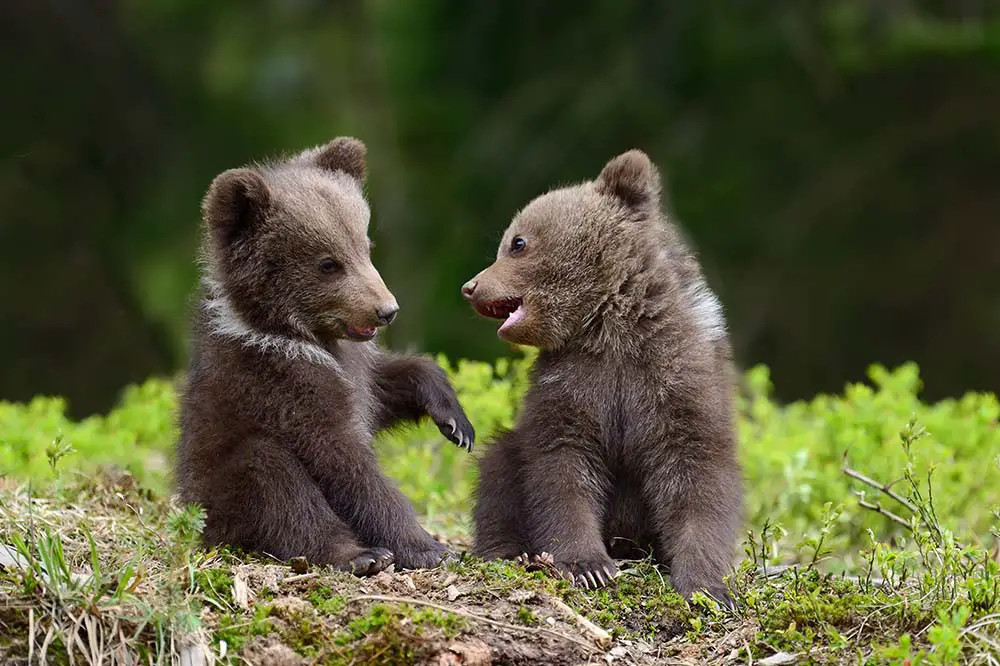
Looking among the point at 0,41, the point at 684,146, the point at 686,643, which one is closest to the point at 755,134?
the point at 684,146

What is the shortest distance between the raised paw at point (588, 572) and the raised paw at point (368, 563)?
619 millimetres

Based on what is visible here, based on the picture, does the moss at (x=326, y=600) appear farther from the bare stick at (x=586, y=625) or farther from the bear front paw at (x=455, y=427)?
the bear front paw at (x=455, y=427)

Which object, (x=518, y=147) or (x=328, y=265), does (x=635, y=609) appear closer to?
(x=328, y=265)

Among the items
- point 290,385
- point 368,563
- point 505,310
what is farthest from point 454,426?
point 368,563

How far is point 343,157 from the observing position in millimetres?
6082

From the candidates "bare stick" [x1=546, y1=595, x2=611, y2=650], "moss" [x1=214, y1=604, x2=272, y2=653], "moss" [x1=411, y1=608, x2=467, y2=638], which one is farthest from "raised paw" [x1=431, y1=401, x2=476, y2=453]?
"moss" [x1=214, y1=604, x2=272, y2=653]

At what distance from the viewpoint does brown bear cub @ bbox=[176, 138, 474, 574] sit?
527cm

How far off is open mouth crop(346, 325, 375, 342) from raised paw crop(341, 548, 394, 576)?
2.78 ft

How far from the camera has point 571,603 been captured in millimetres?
5012

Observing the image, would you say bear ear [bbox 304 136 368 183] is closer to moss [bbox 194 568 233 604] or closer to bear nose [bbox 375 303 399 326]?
bear nose [bbox 375 303 399 326]

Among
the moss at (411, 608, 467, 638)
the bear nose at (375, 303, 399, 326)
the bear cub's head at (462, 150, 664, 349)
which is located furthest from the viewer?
the bear cub's head at (462, 150, 664, 349)

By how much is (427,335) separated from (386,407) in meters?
8.47

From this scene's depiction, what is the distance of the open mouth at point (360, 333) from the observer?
552cm

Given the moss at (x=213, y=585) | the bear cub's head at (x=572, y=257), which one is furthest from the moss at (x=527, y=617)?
the bear cub's head at (x=572, y=257)
